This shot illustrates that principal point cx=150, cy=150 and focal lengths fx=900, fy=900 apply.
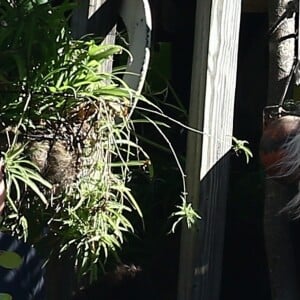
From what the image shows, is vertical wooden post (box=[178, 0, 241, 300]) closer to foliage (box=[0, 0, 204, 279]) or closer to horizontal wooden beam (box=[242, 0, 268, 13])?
foliage (box=[0, 0, 204, 279])

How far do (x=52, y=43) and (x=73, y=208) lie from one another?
0.37 metres

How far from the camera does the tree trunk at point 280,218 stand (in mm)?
2568

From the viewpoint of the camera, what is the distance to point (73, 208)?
1998mm

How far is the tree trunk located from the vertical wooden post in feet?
0.68

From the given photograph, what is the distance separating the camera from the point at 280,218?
8.44ft

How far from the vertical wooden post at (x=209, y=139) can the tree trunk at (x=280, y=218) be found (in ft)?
0.68

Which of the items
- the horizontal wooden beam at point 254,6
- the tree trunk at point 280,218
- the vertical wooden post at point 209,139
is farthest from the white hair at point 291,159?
the horizontal wooden beam at point 254,6

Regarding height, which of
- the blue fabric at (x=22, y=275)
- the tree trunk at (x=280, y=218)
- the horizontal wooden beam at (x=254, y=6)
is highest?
the horizontal wooden beam at (x=254, y=6)

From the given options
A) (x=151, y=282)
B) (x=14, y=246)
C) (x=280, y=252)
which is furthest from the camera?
(x=151, y=282)

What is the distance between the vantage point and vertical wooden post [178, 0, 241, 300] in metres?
2.35

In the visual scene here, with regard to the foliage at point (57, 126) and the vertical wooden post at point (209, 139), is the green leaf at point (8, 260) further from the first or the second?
the vertical wooden post at point (209, 139)

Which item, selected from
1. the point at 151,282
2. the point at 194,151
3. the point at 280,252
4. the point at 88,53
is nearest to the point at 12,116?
the point at 88,53

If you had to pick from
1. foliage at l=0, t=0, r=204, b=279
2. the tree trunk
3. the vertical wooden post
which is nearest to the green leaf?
foliage at l=0, t=0, r=204, b=279

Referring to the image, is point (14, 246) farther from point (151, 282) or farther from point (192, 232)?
point (151, 282)
